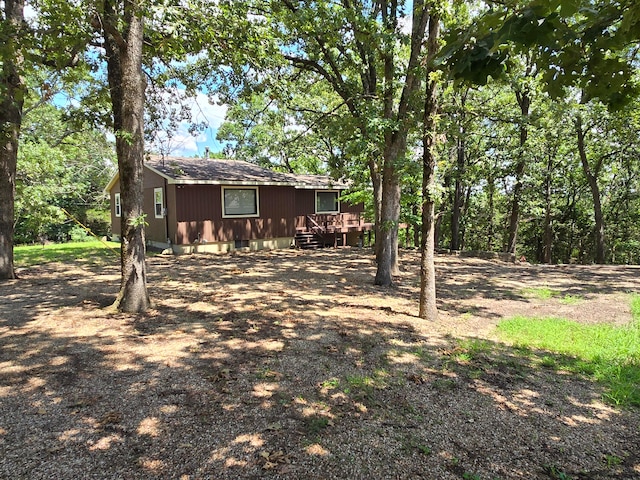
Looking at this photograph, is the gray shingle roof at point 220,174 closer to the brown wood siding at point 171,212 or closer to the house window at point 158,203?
the brown wood siding at point 171,212

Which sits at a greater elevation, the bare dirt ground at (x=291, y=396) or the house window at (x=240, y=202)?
the house window at (x=240, y=202)

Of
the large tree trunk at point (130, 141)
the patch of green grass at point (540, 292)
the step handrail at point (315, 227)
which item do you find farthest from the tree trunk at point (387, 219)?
the step handrail at point (315, 227)

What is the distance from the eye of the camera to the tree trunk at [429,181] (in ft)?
17.6

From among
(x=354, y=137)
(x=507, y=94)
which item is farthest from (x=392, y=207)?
(x=507, y=94)

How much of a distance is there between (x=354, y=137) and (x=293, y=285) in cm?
360

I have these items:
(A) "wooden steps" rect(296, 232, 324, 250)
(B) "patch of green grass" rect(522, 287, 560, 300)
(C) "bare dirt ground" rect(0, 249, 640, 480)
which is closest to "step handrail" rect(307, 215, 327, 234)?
(A) "wooden steps" rect(296, 232, 324, 250)

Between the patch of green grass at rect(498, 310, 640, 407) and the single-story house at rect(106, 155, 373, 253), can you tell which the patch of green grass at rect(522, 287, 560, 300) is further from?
the single-story house at rect(106, 155, 373, 253)

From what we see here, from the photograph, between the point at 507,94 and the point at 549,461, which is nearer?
the point at 549,461

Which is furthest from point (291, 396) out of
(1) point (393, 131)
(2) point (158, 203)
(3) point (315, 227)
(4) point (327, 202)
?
(4) point (327, 202)

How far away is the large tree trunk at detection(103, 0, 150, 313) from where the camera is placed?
5633mm

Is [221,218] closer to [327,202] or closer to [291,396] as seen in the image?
[327,202]

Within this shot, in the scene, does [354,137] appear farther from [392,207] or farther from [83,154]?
[83,154]

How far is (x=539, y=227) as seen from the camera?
973 inches

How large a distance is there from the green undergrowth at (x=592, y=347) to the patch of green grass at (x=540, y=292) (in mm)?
1492
